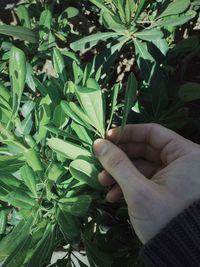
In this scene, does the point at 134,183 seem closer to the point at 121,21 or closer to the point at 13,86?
the point at 13,86

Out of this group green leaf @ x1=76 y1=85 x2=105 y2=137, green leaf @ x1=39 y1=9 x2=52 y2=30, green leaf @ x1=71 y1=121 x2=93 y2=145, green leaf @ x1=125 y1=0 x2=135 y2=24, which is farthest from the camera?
green leaf @ x1=39 y1=9 x2=52 y2=30

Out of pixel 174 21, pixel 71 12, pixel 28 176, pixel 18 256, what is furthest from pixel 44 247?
pixel 71 12

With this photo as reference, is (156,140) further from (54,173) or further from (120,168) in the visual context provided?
(54,173)

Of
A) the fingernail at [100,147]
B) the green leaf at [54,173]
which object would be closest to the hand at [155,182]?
the fingernail at [100,147]

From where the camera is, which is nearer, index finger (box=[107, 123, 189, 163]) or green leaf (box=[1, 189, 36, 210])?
green leaf (box=[1, 189, 36, 210])

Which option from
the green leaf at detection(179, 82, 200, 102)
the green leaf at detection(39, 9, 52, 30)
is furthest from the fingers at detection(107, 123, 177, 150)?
the green leaf at detection(39, 9, 52, 30)

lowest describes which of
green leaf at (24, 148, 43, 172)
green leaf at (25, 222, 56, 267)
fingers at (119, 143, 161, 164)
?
green leaf at (25, 222, 56, 267)

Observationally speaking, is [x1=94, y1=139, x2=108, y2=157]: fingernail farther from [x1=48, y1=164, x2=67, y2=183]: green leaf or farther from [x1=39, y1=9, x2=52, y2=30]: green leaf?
[x1=39, y1=9, x2=52, y2=30]: green leaf

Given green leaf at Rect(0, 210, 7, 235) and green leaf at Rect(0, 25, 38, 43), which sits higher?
green leaf at Rect(0, 25, 38, 43)
